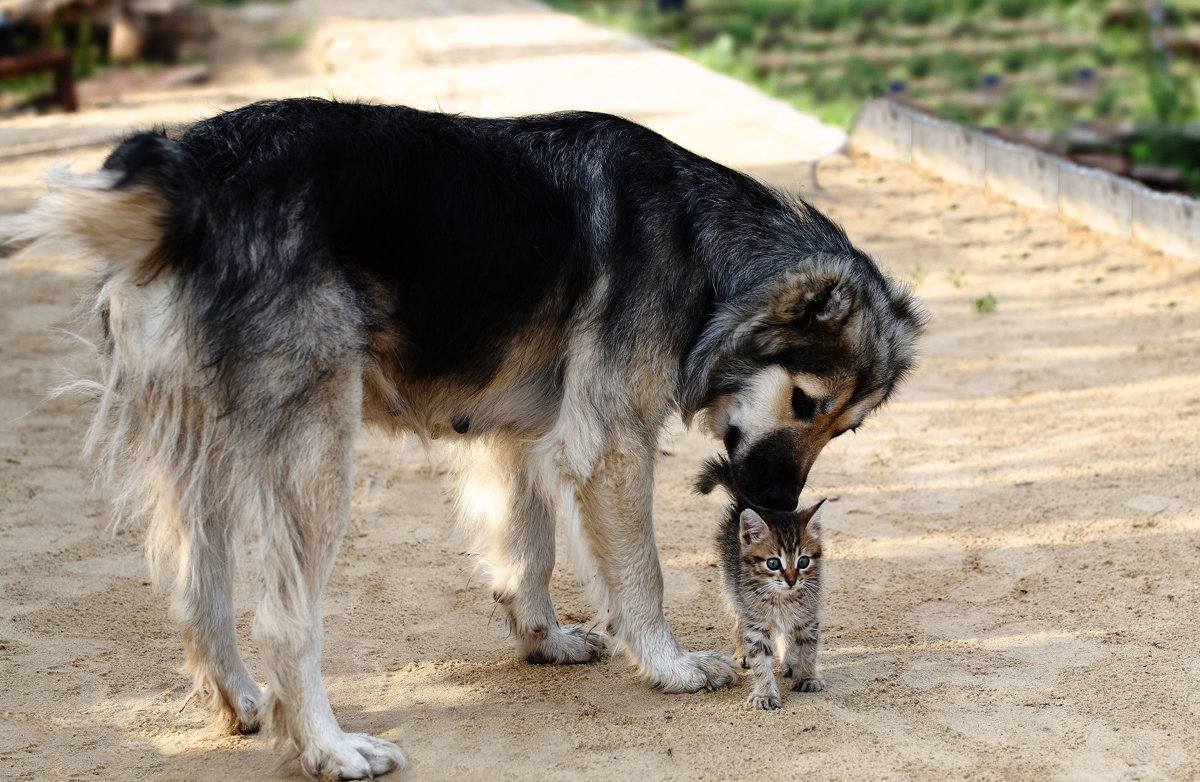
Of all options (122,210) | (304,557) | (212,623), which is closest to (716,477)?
(304,557)

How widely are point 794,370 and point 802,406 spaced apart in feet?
0.45

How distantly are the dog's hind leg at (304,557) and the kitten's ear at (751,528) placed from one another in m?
1.44

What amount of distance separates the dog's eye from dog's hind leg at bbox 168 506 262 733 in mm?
2010

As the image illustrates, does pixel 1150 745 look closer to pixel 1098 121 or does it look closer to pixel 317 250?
pixel 317 250

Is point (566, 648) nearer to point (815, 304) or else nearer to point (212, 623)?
point (212, 623)

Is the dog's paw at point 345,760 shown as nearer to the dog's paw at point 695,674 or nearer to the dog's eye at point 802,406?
the dog's paw at point 695,674

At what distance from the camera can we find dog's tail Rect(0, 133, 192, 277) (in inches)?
136

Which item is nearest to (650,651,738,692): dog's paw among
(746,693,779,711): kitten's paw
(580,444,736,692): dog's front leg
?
(580,444,736,692): dog's front leg

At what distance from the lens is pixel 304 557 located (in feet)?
12.1

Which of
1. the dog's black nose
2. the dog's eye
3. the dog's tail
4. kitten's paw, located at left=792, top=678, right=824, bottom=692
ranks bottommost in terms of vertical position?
kitten's paw, located at left=792, top=678, right=824, bottom=692

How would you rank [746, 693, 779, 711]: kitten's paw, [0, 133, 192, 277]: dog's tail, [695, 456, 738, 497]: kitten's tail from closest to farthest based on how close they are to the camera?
1. [0, 133, 192, 277]: dog's tail
2. [746, 693, 779, 711]: kitten's paw
3. [695, 456, 738, 497]: kitten's tail

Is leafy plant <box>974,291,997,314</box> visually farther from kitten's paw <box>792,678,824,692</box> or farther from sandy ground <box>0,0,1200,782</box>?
kitten's paw <box>792,678,824,692</box>

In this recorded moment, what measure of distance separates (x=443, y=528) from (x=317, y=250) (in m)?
2.31

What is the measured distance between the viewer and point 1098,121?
1197 cm
